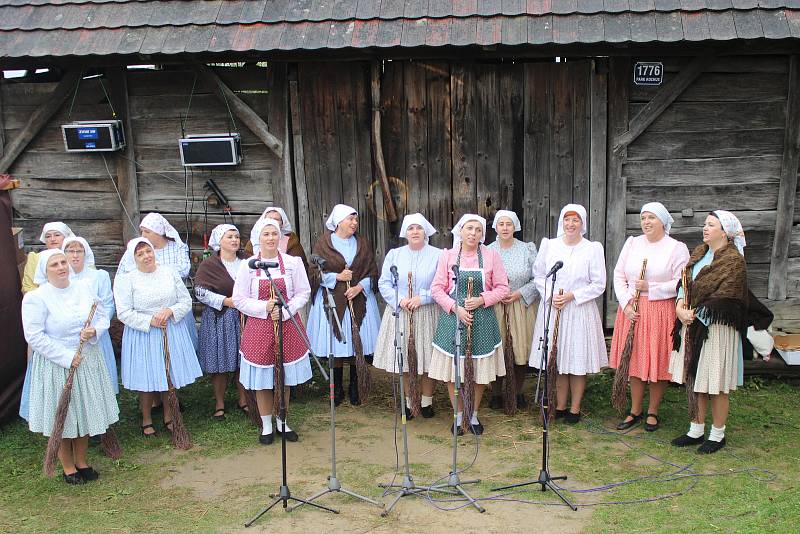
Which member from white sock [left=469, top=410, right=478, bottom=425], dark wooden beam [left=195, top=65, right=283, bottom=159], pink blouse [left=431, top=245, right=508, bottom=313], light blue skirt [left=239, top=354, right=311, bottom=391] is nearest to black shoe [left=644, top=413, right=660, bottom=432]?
white sock [left=469, top=410, right=478, bottom=425]

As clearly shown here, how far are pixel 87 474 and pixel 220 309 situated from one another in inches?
63.0

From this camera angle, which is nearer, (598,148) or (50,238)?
(50,238)

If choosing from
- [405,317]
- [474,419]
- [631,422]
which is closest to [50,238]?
[405,317]

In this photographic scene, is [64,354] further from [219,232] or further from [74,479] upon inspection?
[219,232]

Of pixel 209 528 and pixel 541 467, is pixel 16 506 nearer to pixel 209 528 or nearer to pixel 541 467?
pixel 209 528

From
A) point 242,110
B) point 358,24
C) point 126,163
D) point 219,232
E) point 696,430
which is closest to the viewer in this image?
point 696,430

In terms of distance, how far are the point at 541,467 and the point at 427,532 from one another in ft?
4.30

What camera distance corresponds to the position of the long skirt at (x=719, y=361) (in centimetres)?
626

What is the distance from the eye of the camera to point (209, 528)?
5.49 m

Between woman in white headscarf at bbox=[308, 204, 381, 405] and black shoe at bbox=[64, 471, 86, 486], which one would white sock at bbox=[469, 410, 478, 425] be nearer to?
woman in white headscarf at bbox=[308, 204, 381, 405]

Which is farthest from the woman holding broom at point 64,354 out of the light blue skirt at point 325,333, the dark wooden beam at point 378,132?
the dark wooden beam at point 378,132

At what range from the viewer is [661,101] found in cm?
762

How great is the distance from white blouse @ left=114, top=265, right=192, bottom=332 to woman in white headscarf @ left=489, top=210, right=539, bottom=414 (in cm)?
257

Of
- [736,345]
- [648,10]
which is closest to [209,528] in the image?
[736,345]
